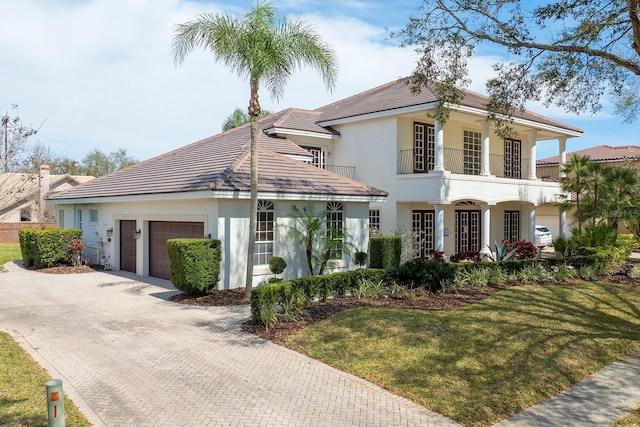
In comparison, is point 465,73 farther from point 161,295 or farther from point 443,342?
point 161,295

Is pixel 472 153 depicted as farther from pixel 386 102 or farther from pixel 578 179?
pixel 386 102

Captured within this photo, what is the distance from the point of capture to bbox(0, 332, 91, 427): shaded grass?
19.1 ft

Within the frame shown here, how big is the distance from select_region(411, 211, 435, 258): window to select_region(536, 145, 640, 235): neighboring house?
15.5 metres

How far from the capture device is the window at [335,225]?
16.2m

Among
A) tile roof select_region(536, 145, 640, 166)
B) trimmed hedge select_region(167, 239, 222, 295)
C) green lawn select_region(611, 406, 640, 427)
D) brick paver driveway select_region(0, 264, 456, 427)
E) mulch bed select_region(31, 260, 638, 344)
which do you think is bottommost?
green lawn select_region(611, 406, 640, 427)

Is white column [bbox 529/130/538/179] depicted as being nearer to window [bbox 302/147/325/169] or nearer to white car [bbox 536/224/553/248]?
white car [bbox 536/224/553/248]

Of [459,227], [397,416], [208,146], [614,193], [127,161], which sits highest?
[127,161]

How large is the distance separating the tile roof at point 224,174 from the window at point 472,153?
9.10 meters

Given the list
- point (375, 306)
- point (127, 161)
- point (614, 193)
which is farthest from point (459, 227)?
point (127, 161)

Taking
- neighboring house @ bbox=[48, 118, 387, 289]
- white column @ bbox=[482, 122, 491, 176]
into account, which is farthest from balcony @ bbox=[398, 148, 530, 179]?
neighboring house @ bbox=[48, 118, 387, 289]

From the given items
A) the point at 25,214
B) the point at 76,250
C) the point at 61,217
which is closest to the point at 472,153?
the point at 76,250

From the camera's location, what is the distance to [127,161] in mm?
72625

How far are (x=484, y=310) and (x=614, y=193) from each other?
640 inches

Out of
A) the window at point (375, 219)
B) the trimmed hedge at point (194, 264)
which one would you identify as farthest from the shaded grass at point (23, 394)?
the window at point (375, 219)
